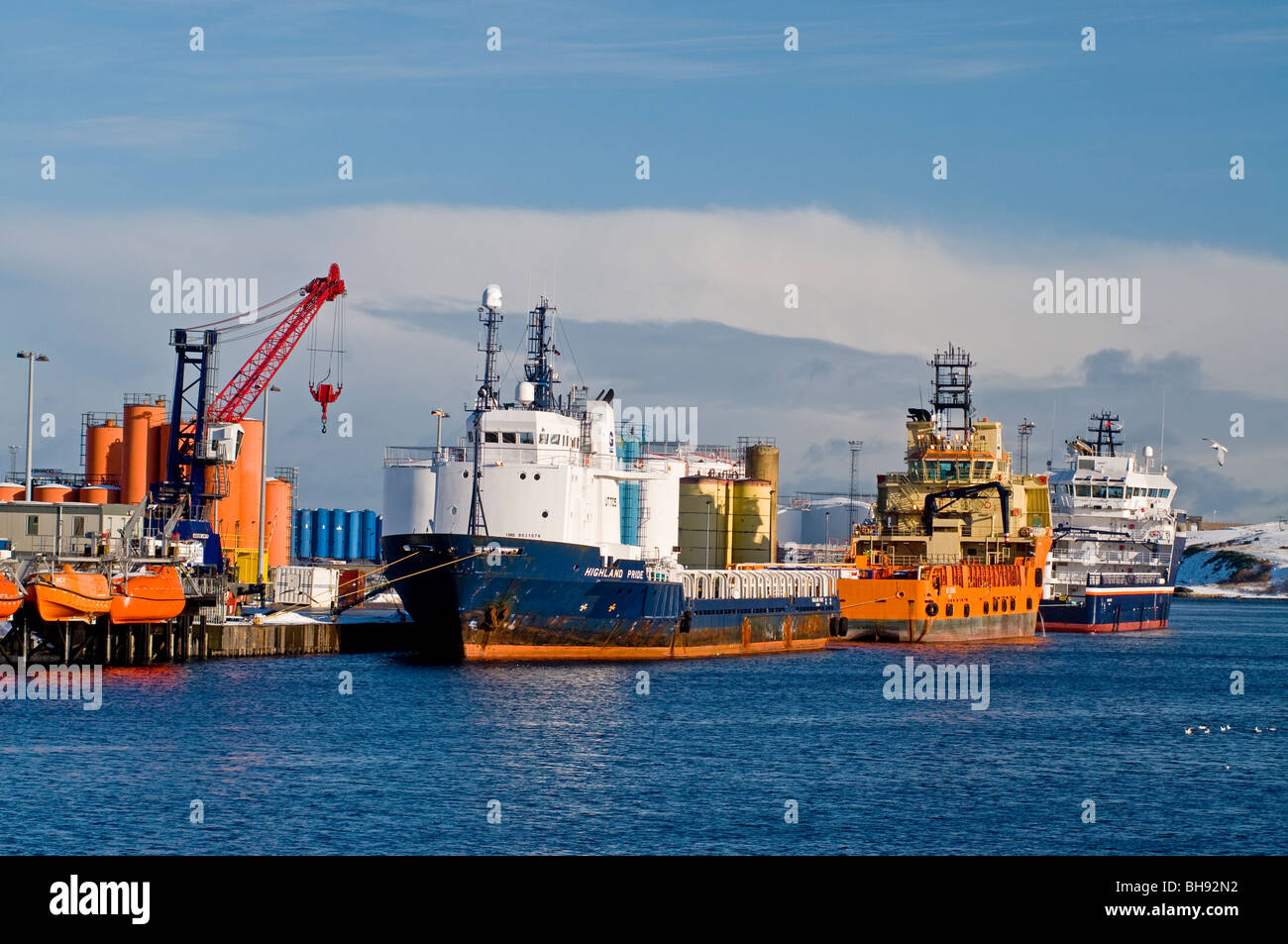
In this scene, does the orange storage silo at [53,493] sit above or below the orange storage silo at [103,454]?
below

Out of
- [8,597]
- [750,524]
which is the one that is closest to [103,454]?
[750,524]

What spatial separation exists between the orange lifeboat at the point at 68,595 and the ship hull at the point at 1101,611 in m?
61.0

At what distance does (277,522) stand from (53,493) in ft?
50.2

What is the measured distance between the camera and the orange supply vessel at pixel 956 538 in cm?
7725

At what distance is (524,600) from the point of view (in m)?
53.0

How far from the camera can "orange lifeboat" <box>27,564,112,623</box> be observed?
157 feet

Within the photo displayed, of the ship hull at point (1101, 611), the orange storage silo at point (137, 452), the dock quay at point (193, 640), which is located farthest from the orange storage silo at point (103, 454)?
the ship hull at point (1101, 611)

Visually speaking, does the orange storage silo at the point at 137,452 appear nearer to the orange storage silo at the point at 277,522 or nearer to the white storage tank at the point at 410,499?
the orange storage silo at the point at 277,522

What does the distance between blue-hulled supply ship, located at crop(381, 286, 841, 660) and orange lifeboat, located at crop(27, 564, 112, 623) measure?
1009cm
